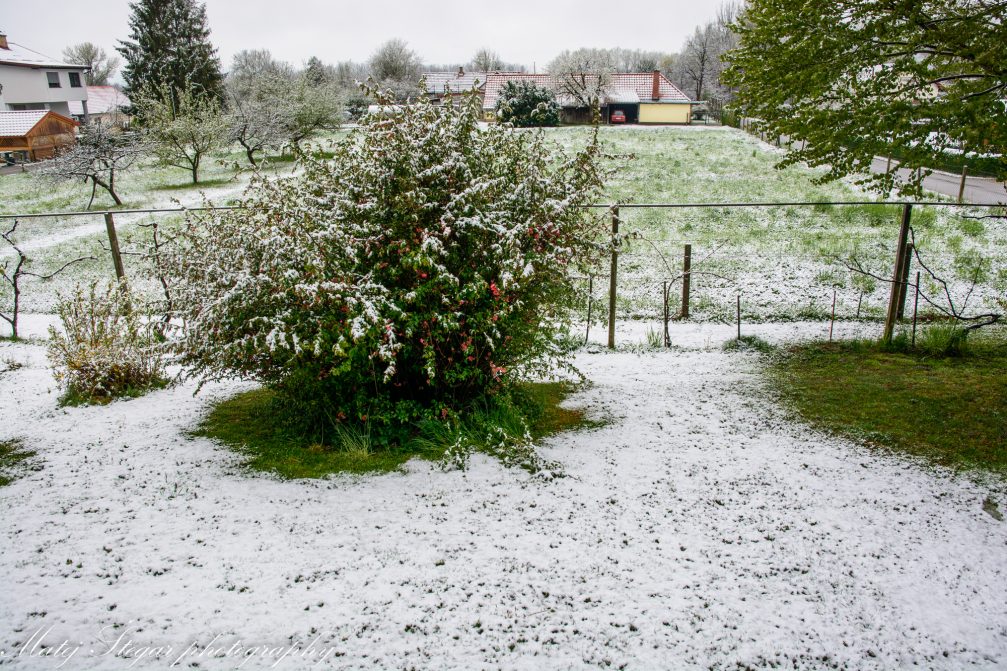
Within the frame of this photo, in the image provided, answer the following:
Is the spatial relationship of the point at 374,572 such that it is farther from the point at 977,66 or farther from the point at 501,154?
the point at 977,66

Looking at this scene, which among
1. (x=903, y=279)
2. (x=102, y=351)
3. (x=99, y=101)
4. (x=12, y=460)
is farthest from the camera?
(x=99, y=101)

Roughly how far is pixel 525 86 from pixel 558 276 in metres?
Result: 34.9

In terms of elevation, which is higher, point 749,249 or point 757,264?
point 749,249

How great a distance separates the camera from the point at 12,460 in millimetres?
4320

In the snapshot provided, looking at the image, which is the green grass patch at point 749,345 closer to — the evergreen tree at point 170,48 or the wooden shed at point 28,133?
the evergreen tree at point 170,48

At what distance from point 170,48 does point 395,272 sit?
39.1 meters

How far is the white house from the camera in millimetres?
41594

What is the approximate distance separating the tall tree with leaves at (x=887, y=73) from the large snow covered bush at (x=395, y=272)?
105 inches

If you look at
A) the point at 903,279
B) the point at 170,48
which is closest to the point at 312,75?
the point at 170,48

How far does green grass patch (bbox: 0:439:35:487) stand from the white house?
154ft

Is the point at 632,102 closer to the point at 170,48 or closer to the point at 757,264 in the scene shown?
the point at 170,48

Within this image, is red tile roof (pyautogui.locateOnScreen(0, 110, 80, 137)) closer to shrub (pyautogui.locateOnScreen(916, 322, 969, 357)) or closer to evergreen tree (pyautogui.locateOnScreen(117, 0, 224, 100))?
evergreen tree (pyautogui.locateOnScreen(117, 0, 224, 100))

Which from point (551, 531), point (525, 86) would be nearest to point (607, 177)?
point (551, 531)

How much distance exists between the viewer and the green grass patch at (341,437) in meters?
4.16
